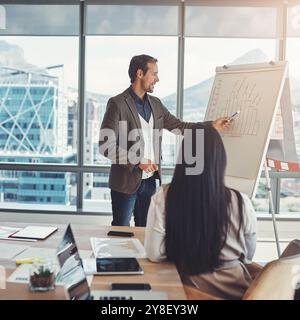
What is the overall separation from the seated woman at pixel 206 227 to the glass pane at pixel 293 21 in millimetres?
3229

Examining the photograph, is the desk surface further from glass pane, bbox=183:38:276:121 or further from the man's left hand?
glass pane, bbox=183:38:276:121

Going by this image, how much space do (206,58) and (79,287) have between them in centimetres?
369

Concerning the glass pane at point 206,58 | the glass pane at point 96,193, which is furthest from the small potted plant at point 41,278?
the glass pane at point 206,58

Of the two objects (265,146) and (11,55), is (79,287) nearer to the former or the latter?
(265,146)

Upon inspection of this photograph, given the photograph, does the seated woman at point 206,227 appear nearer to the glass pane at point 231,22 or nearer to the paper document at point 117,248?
the paper document at point 117,248

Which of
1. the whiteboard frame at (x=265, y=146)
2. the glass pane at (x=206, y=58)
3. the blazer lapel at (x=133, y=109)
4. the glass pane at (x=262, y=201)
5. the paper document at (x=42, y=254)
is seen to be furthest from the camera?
the glass pane at (x=262, y=201)

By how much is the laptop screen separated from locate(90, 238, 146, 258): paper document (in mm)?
248

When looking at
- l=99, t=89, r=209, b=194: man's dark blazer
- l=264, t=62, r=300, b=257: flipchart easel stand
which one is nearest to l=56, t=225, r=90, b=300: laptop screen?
l=99, t=89, r=209, b=194: man's dark blazer

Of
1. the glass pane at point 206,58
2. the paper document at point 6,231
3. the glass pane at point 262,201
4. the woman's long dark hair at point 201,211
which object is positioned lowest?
the glass pane at point 262,201

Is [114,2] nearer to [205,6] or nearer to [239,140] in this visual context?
[205,6]

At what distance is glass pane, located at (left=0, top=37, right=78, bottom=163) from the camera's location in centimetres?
459

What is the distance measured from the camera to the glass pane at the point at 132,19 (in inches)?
174

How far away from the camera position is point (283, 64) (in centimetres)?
256

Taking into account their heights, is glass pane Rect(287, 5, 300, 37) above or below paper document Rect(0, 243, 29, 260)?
above
